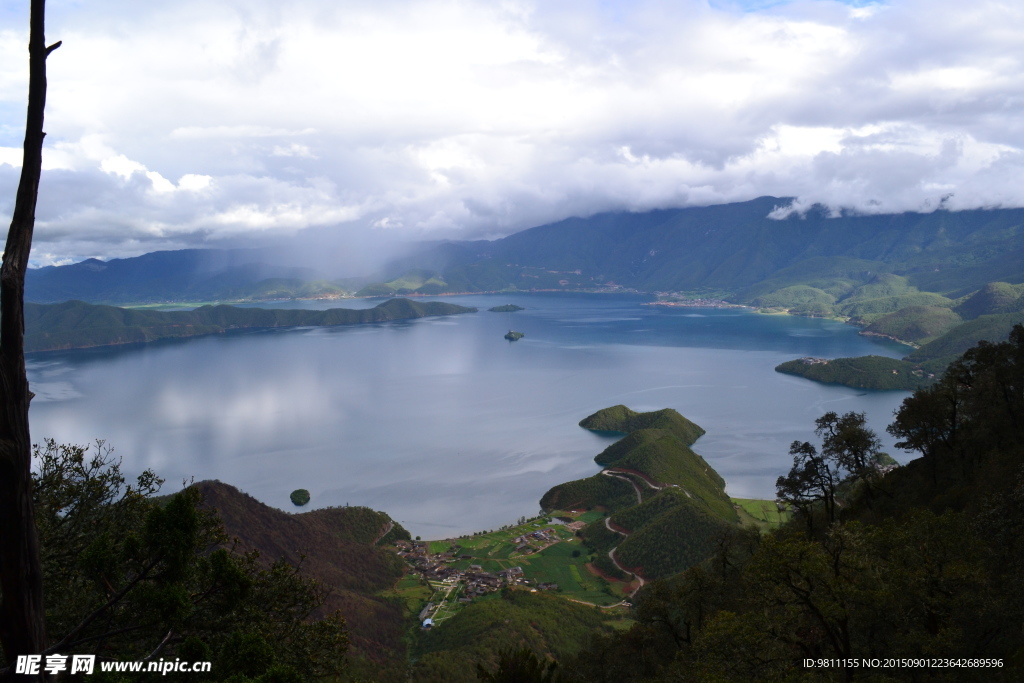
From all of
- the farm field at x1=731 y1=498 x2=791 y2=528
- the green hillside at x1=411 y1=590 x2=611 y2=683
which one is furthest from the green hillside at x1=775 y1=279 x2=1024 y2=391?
the green hillside at x1=411 y1=590 x2=611 y2=683

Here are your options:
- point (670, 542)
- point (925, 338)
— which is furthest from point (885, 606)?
point (925, 338)

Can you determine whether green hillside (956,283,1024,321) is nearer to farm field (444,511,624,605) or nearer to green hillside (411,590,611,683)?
farm field (444,511,624,605)

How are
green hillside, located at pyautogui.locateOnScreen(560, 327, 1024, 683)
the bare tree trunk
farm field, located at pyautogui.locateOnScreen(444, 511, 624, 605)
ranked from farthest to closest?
1. farm field, located at pyautogui.locateOnScreen(444, 511, 624, 605)
2. green hillside, located at pyautogui.locateOnScreen(560, 327, 1024, 683)
3. the bare tree trunk

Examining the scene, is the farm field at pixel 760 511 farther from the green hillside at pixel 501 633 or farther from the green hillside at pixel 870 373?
the green hillside at pixel 870 373

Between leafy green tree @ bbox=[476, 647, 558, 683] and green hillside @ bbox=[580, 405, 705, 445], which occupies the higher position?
leafy green tree @ bbox=[476, 647, 558, 683]

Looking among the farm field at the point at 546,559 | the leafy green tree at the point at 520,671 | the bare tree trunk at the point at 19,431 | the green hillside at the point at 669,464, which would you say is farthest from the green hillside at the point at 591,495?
the bare tree trunk at the point at 19,431

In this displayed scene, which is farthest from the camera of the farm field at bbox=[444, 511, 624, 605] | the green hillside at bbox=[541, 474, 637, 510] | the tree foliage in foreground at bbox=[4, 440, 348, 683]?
the green hillside at bbox=[541, 474, 637, 510]

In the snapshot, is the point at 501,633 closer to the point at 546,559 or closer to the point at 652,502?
the point at 546,559
